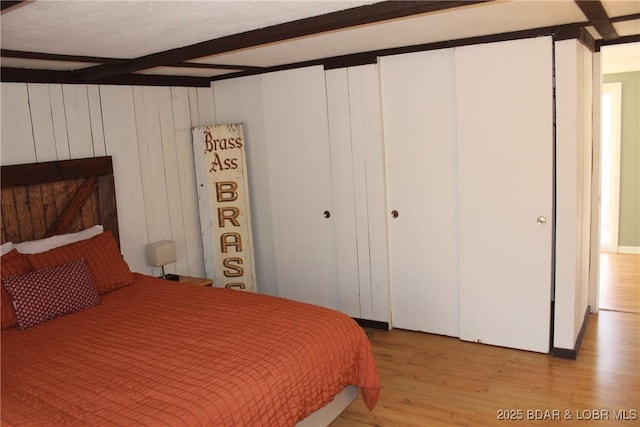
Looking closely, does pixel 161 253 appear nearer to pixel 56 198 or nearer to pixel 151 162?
pixel 151 162

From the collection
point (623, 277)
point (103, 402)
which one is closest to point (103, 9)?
point (103, 402)

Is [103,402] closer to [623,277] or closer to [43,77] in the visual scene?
[43,77]

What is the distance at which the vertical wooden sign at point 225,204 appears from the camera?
467 cm

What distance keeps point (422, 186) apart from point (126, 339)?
2.31 meters

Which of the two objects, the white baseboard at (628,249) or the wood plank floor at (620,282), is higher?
the white baseboard at (628,249)

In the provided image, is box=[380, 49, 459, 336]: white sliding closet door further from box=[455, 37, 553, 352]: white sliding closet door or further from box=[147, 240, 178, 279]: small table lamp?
box=[147, 240, 178, 279]: small table lamp

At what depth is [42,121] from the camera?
369 cm

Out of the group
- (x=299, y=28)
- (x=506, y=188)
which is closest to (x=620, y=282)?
(x=506, y=188)

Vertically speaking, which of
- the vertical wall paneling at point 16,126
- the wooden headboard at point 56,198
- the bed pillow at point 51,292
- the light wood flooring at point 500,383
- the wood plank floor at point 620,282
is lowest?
the light wood flooring at point 500,383

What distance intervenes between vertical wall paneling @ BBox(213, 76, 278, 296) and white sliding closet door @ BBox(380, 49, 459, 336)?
1157mm

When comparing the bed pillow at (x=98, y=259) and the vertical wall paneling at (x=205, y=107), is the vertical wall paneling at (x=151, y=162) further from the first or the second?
the bed pillow at (x=98, y=259)

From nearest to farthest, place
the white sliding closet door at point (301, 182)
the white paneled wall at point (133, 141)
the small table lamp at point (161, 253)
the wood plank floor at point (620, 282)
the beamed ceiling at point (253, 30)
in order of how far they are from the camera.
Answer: the beamed ceiling at point (253, 30), the white paneled wall at point (133, 141), the small table lamp at point (161, 253), the white sliding closet door at point (301, 182), the wood plank floor at point (620, 282)

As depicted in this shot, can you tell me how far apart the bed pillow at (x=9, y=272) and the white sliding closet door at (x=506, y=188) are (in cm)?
287

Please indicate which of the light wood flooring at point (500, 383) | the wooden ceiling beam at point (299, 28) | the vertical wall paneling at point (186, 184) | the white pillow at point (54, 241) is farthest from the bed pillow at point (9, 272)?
the light wood flooring at point (500, 383)
